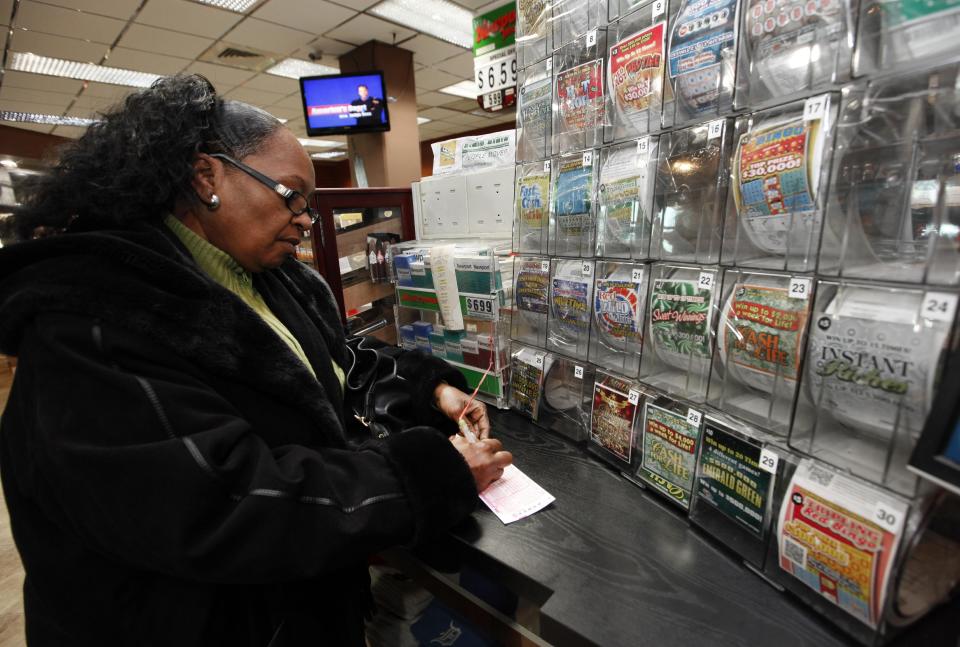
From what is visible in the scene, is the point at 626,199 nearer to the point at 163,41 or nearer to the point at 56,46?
the point at 163,41

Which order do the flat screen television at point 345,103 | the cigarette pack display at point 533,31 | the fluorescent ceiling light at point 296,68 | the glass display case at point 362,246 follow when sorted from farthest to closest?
the fluorescent ceiling light at point 296,68, the flat screen television at point 345,103, the glass display case at point 362,246, the cigarette pack display at point 533,31

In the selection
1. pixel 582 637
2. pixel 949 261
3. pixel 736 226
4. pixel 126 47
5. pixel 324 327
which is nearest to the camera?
pixel 949 261

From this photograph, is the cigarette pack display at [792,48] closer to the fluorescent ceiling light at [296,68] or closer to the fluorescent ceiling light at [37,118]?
the fluorescent ceiling light at [296,68]

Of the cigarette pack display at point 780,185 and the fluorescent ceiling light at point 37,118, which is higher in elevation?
the fluorescent ceiling light at point 37,118

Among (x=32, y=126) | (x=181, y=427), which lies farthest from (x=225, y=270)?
(x=32, y=126)

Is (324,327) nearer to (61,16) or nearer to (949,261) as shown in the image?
(949,261)

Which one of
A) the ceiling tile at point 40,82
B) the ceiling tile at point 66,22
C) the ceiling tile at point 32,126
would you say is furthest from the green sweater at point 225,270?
the ceiling tile at point 32,126

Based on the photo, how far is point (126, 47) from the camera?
5.11 meters

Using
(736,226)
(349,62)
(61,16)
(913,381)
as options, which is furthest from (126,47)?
(913,381)

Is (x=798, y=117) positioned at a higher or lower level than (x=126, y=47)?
lower

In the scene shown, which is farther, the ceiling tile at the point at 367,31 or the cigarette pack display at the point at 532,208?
the ceiling tile at the point at 367,31

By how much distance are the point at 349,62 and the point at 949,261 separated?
6.54m

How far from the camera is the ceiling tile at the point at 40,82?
5813 millimetres

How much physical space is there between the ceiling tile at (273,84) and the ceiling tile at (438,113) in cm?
259
